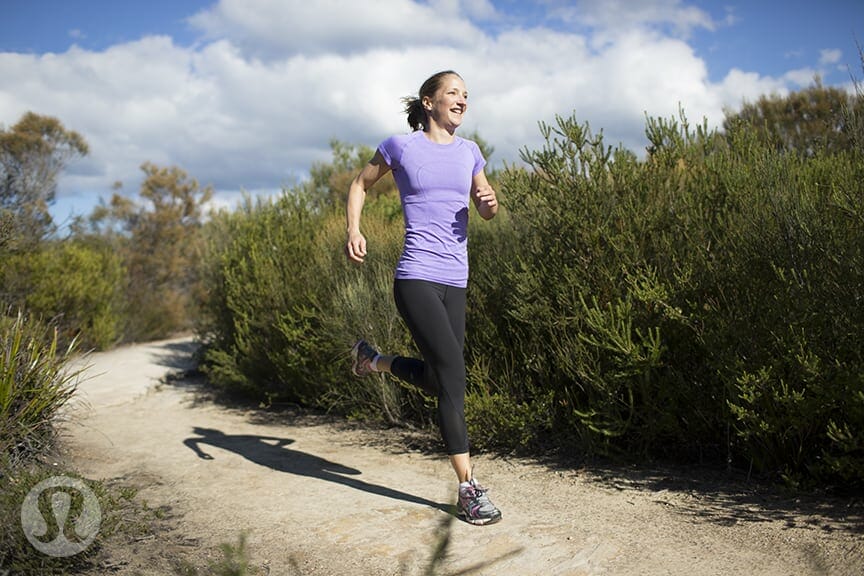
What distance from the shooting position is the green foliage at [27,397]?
4.53m

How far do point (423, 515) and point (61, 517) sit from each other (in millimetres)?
1694

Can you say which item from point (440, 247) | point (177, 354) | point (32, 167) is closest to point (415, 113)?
point (440, 247)

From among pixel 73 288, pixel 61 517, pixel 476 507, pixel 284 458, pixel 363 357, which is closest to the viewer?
pixel 61 517

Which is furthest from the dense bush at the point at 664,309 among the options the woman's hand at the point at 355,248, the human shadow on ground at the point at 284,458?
the woman's hand at the point at 355,248

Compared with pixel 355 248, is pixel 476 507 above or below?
below

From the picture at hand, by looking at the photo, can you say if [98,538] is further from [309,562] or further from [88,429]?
[88,429]

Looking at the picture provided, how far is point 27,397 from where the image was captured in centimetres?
492

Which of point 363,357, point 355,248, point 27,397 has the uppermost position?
point 355,248

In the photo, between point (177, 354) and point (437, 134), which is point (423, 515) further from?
point (177, 354)

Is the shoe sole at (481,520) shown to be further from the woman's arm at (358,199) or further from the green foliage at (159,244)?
the green foliage at (159,244)

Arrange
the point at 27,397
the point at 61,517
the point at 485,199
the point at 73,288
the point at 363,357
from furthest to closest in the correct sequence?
1. the point at 73,288
2. the point at 27,397
3. the point at 363,357
4. the point at 485,199
5. the point at 61,517

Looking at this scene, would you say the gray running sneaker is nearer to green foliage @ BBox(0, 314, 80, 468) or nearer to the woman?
the woman

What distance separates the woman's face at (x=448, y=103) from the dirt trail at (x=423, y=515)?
6.57ft

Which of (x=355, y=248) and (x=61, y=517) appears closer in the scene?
(x=61, y=517)
